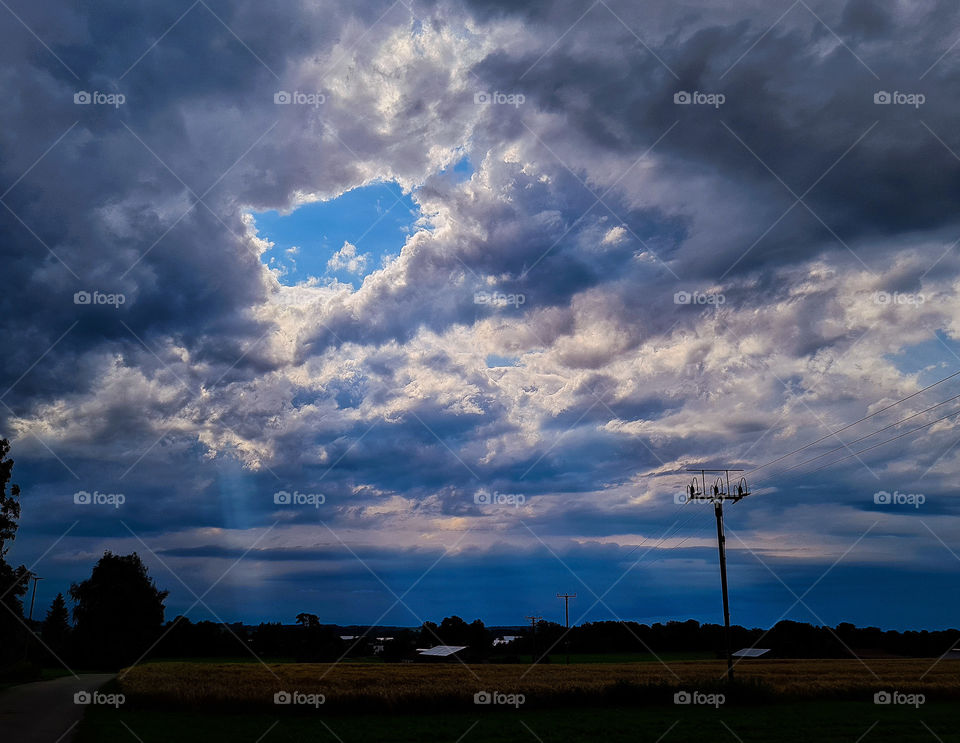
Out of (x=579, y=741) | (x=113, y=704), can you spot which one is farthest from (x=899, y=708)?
(x=113, y=704)

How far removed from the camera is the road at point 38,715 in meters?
20.2

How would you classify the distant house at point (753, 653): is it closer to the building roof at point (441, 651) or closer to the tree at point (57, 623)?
the building roof at point (441, 651)

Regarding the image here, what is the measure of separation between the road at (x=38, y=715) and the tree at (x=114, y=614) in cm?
4626

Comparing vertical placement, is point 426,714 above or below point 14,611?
below

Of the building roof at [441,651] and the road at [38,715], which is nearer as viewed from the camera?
the road at [38,715]

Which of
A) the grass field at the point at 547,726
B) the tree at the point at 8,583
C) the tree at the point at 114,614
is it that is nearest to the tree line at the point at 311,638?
the tree at the point at 114,614

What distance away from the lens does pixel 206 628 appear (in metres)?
119

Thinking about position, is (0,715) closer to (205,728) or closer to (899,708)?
(205,728)

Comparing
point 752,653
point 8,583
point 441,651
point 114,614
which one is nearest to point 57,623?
point 114,614

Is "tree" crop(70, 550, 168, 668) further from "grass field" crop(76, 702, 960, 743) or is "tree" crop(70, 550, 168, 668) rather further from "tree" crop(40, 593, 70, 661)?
"grass field" crop(76, 702, 960, 743)

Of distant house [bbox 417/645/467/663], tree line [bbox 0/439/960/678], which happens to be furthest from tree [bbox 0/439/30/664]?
distant house [bbox 417/645/467/663]

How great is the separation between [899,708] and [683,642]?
94228 mm

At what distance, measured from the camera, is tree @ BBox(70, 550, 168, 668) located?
80.6 metres

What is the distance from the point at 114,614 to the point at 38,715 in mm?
62577
